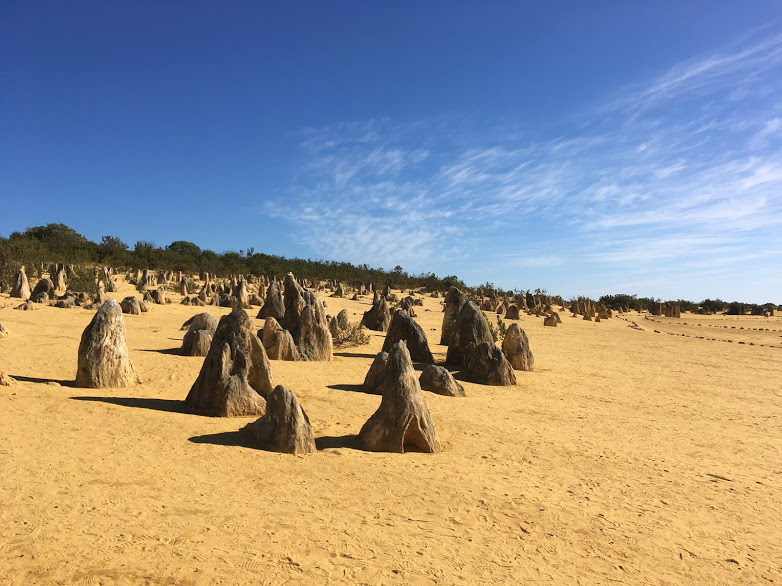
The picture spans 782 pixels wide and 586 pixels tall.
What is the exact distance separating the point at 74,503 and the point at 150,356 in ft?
23.8

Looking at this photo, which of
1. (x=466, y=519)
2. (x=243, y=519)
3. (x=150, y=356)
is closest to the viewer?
(x=243, y=519)

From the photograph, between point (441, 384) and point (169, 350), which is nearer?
point (441, 384)

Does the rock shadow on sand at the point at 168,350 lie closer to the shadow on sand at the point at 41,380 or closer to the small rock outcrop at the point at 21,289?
the shadow on sand at the point at 41,380

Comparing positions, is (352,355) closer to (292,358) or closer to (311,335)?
(311,335)

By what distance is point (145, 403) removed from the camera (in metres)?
7.68

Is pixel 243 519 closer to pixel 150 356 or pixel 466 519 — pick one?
pixel 466 519

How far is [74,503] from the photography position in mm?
4406

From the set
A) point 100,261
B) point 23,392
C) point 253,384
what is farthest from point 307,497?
point 100,261

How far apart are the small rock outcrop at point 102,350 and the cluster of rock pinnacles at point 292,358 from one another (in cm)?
1

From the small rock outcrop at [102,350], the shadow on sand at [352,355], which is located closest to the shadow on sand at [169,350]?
the small rock outcrop at [102,350]

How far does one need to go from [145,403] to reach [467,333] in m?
7.21

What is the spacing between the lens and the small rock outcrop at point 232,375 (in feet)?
24.1

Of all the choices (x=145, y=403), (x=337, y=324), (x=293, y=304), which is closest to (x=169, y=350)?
(x=293, y=304)

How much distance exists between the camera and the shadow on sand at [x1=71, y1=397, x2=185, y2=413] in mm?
7492
